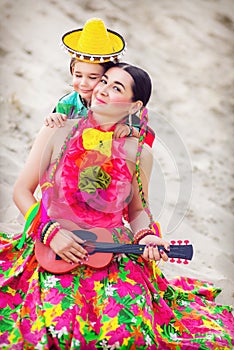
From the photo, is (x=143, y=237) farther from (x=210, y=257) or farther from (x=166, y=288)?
(x=210, y=257)

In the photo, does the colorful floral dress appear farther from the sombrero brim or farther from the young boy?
the sombrero brim

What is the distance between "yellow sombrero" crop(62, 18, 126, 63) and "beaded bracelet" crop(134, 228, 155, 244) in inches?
21.2

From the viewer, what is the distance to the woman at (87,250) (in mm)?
1758

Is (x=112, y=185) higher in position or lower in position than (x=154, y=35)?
higher

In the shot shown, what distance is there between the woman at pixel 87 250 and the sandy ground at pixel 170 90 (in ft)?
2.54

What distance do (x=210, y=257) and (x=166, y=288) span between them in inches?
36.1

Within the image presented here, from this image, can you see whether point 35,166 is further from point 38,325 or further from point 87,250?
point 38,325

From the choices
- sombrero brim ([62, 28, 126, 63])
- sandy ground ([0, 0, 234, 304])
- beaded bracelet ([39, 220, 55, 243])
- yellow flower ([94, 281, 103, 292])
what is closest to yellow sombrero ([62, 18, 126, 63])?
sombrero brim ([62, 28, 126, 63])

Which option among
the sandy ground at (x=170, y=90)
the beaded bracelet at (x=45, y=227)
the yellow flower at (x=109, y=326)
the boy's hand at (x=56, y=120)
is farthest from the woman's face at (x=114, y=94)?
the sandy ground at (x=170, y=90)

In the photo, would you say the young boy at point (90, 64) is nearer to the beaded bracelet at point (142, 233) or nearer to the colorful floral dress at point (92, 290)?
the colorful floral dress at point (92, 290)

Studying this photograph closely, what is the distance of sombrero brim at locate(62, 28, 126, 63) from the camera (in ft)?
6.40

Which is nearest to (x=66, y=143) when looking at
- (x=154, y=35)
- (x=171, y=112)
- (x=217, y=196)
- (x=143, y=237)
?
(x=143, y=237)

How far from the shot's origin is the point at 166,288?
2109mm

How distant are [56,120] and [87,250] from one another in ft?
1.36
